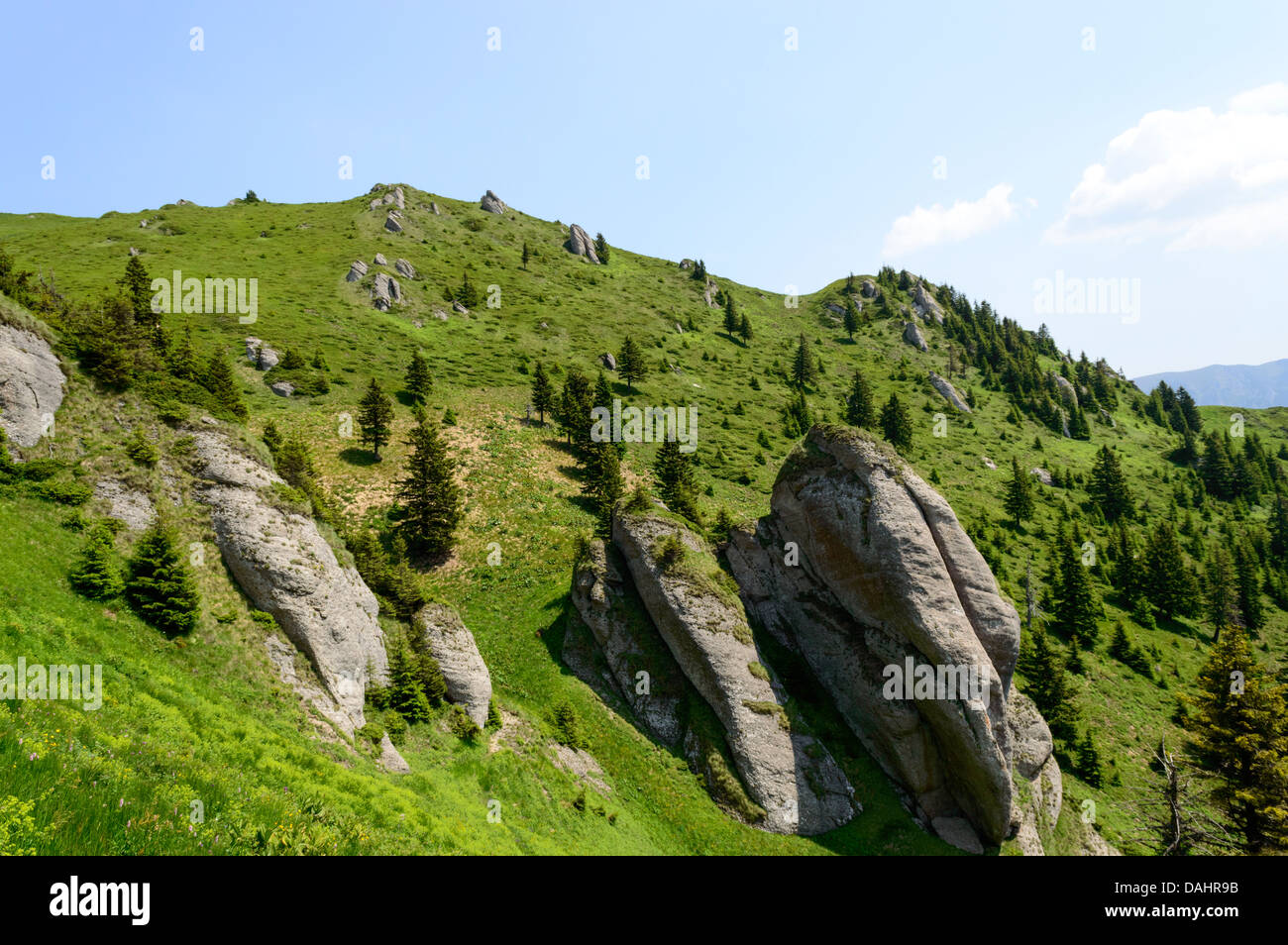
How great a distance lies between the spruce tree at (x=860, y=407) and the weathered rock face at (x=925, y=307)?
9811cm

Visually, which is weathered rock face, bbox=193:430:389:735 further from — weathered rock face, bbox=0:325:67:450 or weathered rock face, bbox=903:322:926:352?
weathered rock face, bbox=903:322:926:352

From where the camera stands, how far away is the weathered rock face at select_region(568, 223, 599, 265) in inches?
6575

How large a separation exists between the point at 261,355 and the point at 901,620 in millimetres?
77962

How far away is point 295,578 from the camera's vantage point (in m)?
20.7

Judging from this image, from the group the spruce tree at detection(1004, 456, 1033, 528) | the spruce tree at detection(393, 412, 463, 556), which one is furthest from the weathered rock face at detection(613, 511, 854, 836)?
the spruce tree at detection(1004, 456, 1033, 528)

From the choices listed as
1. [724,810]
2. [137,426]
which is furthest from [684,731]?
[137,426]

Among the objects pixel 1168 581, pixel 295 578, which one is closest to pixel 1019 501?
pixel 1168 581

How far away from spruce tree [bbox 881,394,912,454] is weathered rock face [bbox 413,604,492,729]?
320 feet

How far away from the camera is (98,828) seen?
6.99 metres

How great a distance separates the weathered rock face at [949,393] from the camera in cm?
13262

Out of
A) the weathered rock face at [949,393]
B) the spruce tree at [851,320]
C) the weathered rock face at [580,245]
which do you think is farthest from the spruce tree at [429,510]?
the spruce tree at [851,320]

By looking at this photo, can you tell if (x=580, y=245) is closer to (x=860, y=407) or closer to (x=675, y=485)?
(x=860, y=407)

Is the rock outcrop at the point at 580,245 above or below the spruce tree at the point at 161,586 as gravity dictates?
above

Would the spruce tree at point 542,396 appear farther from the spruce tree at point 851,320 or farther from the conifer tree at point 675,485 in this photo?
the spruce tree at point 851,320
